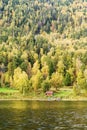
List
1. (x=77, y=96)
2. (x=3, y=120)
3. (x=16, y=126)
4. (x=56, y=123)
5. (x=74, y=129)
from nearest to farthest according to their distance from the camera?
(x=74, y=129) < (x=16, y=126) < (x=56, y=123) < (x=3, y=120) < (x=77, y=96)

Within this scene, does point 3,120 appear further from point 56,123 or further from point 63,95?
point 63,95

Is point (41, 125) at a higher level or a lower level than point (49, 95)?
higher

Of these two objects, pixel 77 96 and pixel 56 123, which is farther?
pixel 77 96

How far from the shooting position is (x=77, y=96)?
189 metres

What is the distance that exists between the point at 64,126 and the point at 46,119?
13.3 meters

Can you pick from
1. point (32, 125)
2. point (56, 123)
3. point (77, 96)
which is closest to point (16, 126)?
point (32, 125)

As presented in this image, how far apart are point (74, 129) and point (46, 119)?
59.7ft

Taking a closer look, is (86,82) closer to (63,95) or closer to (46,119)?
(63,95)

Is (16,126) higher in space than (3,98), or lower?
higher

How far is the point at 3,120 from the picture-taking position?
8656cm

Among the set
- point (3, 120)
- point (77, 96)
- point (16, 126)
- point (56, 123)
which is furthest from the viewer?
point (77, 96)

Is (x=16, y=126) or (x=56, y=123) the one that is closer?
(x=16, y=126)

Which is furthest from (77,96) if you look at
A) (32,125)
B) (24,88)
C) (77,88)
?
(32,125)

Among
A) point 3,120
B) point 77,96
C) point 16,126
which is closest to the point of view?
point 16,126
